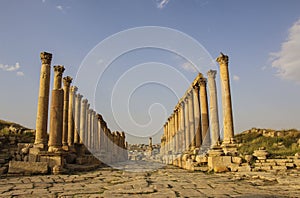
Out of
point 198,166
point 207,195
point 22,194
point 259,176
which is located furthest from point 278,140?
point 22,194

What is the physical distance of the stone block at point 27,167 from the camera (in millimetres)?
11805

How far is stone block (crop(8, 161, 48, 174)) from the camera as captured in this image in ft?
38.7

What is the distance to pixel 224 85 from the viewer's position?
17.4 meters

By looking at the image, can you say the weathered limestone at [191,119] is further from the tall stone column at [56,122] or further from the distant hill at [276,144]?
the tall stone column at [56,122]

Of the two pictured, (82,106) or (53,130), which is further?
(82,106)

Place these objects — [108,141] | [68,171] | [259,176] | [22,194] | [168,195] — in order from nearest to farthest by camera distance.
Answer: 1. [168,195]
2. [22,194]
3. [259,176]
4. [68,171]
5. [108,141]

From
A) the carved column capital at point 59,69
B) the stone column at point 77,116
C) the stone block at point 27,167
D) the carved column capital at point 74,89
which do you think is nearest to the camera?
the stone block at point 27,167

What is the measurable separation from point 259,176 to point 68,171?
828 centimetres

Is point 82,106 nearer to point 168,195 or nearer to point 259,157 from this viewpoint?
point 259,157

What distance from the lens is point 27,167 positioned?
11984mm

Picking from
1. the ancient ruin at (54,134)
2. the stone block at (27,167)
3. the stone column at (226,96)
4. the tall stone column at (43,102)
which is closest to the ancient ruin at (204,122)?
the stone column at (226,96)

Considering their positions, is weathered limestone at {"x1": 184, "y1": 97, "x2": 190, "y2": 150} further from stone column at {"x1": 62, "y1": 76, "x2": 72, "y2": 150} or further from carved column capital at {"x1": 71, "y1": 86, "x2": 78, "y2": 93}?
stone column at {"x1": 62, "y1": 76, "x2": 72, "y2": 150}

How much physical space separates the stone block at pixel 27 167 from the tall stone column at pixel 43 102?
278 cm

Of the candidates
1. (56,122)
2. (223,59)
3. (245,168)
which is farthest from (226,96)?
(56,122)
